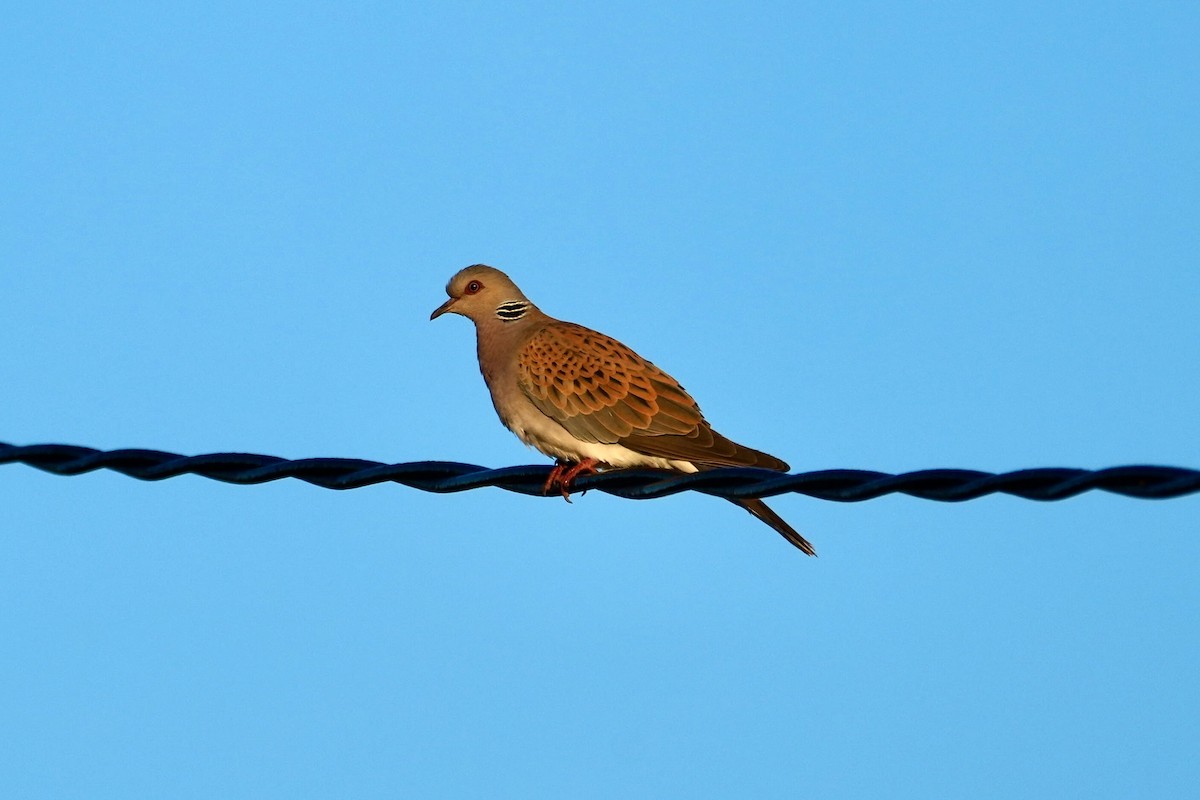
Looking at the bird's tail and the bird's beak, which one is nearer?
the bird's tail

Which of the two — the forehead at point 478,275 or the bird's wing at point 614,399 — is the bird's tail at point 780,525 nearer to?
the bird's wing at point 614,399

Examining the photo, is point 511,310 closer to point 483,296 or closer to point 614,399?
point 483,296

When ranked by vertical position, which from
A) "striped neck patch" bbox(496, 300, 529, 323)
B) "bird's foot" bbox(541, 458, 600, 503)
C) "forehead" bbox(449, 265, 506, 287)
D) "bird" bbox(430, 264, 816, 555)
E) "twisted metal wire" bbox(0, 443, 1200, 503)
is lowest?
"twisted metal wire" bbox(0, 443, 1200, 503)

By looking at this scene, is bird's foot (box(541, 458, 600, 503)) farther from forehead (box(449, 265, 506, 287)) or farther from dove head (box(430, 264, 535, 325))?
forehead (box(449, 265, 506, 287))

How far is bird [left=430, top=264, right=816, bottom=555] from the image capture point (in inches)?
261

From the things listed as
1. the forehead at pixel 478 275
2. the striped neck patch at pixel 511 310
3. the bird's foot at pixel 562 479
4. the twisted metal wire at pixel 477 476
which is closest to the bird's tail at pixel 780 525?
the bird's foot at pixel 562 479

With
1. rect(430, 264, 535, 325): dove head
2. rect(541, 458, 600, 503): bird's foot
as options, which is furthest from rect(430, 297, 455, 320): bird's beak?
rect(541, 458, 600, 503): bird's foot

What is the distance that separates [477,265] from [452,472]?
3.76 metres

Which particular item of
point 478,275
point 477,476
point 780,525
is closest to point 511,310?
point 478,275

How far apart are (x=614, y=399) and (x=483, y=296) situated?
1.53m

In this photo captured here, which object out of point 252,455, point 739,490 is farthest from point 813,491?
point 252,455

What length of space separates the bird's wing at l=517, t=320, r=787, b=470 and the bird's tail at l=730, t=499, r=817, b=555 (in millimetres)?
202

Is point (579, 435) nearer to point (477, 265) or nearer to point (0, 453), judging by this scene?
Answer: point (477, 265)

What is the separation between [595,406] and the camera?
7020 mm
